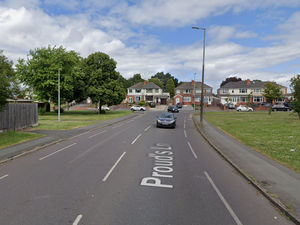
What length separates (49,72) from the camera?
115ft

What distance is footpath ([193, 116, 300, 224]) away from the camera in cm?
538

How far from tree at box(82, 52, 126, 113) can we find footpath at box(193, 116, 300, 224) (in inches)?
1213

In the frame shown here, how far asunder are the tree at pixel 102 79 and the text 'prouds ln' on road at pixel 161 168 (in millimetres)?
28868

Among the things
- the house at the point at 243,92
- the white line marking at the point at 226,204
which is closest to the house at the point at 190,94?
the house at the point at 243,92

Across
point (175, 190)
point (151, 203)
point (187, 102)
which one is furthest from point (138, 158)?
point (187, 102)

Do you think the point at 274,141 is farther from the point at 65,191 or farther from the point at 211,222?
the point at 65,191

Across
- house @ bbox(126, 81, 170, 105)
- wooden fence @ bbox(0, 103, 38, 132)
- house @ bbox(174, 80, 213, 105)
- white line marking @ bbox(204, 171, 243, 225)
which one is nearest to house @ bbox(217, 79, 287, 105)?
house @ bbox(174, 80, 213, 105)

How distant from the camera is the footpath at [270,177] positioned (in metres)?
5.38

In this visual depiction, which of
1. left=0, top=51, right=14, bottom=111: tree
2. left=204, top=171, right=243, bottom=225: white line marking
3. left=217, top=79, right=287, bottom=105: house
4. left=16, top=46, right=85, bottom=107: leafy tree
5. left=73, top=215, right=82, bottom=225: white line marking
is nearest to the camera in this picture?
left=73, top=215, right=82, bottom=225: white line marking

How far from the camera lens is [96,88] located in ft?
130

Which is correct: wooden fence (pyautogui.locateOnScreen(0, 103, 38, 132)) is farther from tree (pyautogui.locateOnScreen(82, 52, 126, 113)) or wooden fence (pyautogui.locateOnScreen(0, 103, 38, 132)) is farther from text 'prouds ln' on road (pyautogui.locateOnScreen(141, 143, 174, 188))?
tree (pyautogui.locateOnScreen(82, 52, 126, 113))

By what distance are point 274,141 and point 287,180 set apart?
7.81 metres

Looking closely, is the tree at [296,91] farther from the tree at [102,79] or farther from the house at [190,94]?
the house at [190,94]

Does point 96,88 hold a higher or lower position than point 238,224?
higher
